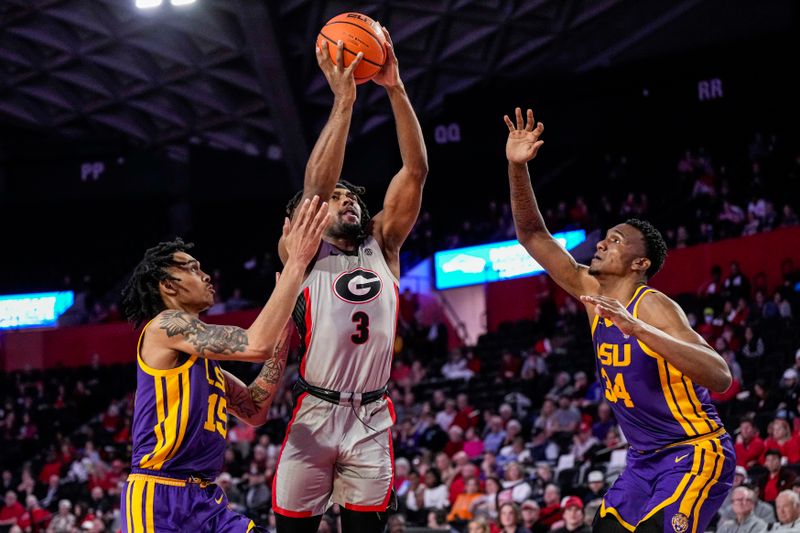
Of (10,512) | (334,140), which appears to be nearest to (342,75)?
(334,140)

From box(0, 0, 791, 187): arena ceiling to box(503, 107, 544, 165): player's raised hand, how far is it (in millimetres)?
19318

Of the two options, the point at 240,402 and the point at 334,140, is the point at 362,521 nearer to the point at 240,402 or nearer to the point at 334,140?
the point at 240,402

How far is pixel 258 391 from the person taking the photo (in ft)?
18.7

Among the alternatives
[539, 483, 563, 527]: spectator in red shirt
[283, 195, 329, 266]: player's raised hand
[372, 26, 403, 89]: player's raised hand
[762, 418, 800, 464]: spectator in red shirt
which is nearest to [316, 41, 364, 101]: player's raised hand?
[372, 26, 403, 89]: player's raised hand

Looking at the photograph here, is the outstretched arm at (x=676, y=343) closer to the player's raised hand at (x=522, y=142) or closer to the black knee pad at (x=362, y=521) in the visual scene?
the player's raised hand at (x=522, y=142)

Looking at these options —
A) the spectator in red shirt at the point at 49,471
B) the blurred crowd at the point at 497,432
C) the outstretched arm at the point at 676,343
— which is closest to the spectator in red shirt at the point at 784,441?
the blurred crowd at the point at 497,432

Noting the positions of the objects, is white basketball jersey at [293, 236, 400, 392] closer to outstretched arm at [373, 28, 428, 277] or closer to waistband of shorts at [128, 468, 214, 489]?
outstretched arm at [373, 28, 428, 277]

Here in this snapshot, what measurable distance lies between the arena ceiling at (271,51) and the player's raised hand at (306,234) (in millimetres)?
20485

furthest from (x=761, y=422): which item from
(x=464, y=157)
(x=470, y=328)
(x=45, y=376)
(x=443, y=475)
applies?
(x=45, y=376)

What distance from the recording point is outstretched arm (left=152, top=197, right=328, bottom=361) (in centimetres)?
485

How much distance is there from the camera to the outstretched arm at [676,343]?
502cm

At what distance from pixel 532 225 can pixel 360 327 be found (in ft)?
4.66

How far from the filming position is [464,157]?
27344mm

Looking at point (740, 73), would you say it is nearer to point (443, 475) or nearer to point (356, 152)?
point (356, 152)
